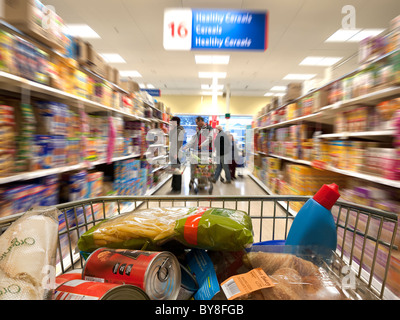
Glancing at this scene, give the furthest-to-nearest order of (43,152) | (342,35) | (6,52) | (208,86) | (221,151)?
(208,86)
(221,151)
(342,35)
(43,152)
(6,52)

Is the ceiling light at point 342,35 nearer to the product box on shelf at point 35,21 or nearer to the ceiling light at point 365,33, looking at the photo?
the ceiling light at point 365,33

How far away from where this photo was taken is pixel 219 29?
2.72m

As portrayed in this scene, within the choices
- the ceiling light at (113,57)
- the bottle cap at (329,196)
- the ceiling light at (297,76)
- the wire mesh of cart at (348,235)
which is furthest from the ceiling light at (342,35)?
the ceiling light at (113,57)

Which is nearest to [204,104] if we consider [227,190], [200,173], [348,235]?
[227,190]

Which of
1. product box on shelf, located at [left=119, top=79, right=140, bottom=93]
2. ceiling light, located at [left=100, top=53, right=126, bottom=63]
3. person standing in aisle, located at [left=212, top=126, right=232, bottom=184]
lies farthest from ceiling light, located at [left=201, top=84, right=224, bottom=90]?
product box on shelf, located at [left=119, top=79, right=140, bottom=93]

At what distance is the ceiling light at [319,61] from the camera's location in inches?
254

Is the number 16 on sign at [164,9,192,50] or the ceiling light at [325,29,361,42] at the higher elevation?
the ceiling light at [325,29,361,42]

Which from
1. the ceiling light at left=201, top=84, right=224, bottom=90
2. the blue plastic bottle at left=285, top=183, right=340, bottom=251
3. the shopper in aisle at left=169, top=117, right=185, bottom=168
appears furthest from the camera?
the ceiling light at left=201, top=84, right=224, bottom=90

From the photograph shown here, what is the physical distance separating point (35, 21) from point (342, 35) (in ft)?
20.4

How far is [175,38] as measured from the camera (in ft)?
9.12

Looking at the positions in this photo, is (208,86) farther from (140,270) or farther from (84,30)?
(140,270)

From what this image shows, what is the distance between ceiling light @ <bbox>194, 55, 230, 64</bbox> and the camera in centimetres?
649

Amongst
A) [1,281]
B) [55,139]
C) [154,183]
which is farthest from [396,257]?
[154,183]

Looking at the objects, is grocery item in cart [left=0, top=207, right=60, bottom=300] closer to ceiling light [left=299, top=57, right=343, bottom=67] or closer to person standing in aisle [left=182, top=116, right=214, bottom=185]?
person standing in aisle [left=182, top=116, right=214, bottom=185]
